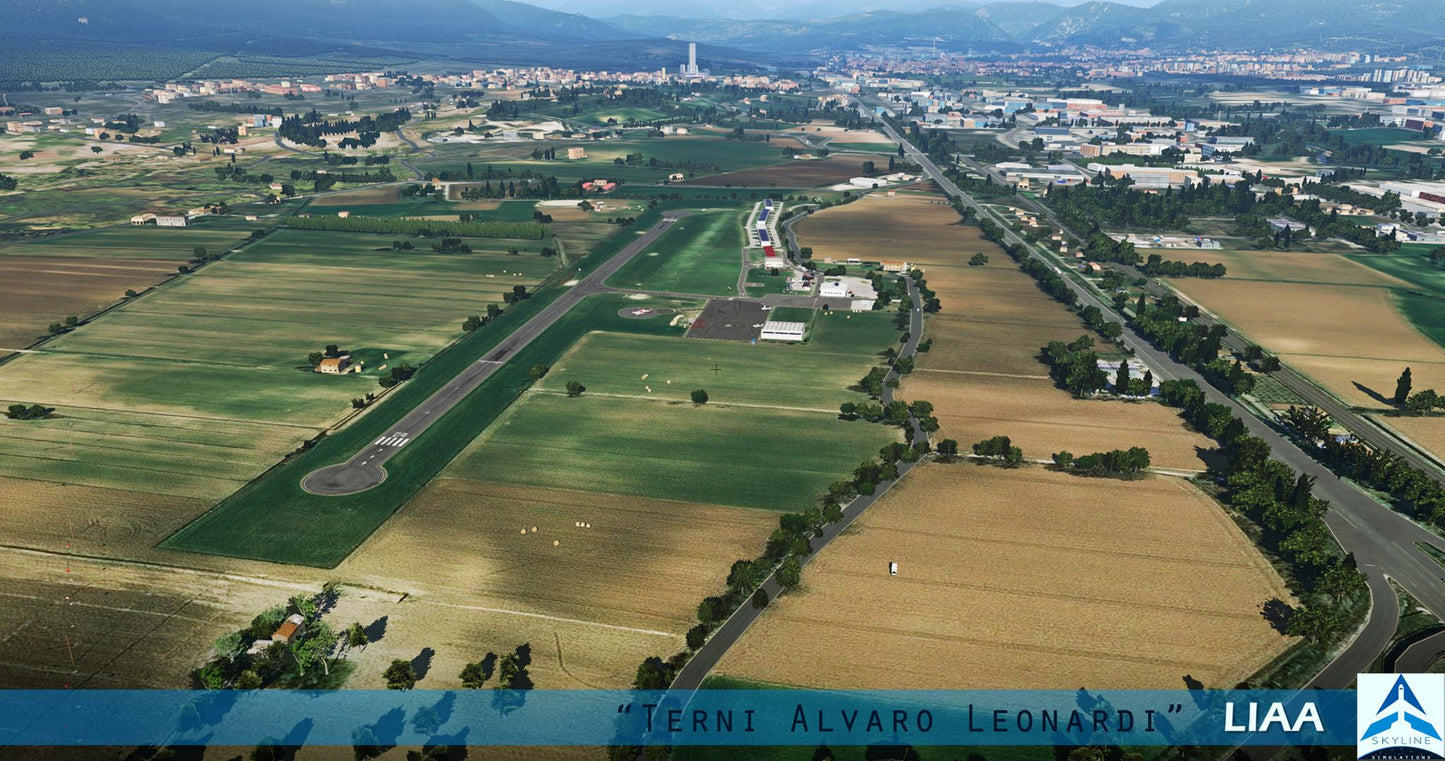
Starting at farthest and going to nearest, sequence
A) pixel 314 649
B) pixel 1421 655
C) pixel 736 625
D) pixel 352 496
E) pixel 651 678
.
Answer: pixel 352 496
pixel 736 625
pixel 1421 655
pixel 314 649
pixel 651 678

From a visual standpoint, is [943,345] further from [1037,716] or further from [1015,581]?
[1037,716]

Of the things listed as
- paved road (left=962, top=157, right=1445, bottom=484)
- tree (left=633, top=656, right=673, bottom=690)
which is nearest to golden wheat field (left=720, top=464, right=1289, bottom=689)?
tree (left=633, top=656, right=673, bottom=690)

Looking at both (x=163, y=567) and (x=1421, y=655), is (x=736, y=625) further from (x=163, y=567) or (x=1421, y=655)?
(x=1421, y=655)

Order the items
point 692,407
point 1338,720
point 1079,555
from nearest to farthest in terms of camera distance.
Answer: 1. point 1338,720
2. point 1079,555
3. point 692,407

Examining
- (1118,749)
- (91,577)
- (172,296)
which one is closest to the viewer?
(1118,749)

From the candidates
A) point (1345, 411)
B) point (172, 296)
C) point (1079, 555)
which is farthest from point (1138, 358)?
point (172, 296)

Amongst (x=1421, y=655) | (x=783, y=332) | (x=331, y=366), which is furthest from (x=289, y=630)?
(x=783, y=332)

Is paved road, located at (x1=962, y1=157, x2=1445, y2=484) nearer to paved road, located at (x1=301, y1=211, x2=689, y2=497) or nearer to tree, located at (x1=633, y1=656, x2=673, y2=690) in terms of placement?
tree, located at (x1=633, y1=656, x2=673, y2=690)
